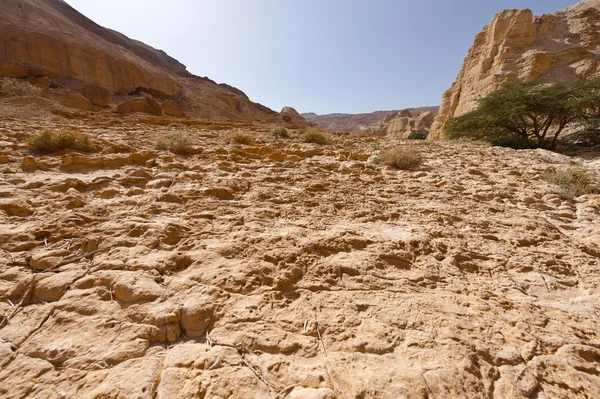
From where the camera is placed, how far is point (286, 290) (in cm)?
161

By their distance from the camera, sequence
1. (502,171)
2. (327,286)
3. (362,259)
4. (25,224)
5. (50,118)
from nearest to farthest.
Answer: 1. (327,286)
2. (362,259)
3. (25,224)
4. (502,171)
5. (50,118)

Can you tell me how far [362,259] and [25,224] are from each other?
2615 millimetres

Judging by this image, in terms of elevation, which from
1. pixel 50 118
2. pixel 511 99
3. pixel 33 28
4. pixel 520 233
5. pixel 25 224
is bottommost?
pixel 25 224

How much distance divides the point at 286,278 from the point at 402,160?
333 cm

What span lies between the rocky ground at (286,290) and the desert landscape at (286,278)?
1 cm

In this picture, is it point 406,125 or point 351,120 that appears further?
point 351,120

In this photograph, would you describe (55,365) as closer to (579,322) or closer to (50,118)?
(579,322)

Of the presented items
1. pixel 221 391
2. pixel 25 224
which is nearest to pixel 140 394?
pixel 221 391

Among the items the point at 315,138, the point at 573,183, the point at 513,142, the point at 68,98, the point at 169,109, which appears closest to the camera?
the point at 573,183

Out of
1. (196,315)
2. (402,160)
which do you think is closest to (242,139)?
(402,160)

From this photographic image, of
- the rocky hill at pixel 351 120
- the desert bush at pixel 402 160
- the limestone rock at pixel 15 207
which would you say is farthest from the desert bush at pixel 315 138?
the rocky hill at pixel 351 120

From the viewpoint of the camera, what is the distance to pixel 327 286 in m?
1.64

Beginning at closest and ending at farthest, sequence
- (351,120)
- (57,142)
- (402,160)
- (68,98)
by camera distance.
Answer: (57,142), (402,160), (68,98), (351,120)

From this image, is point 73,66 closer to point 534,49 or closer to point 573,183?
point 573,183
